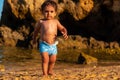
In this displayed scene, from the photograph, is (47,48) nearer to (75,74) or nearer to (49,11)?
(49,11)

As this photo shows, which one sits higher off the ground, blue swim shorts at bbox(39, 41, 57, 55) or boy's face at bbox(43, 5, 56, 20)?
boy's face at bbox(43, 5, 56, 20)

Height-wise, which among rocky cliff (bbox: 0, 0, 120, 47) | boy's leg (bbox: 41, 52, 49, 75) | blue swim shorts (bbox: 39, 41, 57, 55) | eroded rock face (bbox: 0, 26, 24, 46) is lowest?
boy's leg (bbox: 41, 52, 49, 75)

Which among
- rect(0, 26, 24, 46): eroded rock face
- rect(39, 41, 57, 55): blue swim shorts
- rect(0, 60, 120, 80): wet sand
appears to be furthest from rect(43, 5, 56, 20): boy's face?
rect(0, 26, 24, 46): eroded rock face

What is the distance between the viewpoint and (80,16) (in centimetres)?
4047

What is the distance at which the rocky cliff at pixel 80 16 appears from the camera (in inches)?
1491

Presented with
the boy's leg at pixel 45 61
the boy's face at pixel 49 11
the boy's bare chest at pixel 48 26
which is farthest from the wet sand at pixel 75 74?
the boy's face at pixel 49 11

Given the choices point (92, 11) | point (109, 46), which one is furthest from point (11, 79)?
point (92, 11)

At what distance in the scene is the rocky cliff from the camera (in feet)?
124

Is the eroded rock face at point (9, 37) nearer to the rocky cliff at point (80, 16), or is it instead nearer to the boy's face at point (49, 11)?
the rocky cliff at point (80, 16)

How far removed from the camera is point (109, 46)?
35312 millimetres

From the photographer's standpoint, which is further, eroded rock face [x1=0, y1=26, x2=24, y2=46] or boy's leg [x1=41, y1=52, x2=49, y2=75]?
eroded rock face [x1=0, y1=26, x2=24, y2=46]

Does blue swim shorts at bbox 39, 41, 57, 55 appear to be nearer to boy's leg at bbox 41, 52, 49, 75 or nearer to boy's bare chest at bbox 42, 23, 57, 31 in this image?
boy's leg at bbox 41, 52, 49, 75

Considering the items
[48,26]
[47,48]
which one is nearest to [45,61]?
[47,48]

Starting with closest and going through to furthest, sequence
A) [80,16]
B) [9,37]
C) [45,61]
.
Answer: [45,61]
[80,16]
[9,37]
